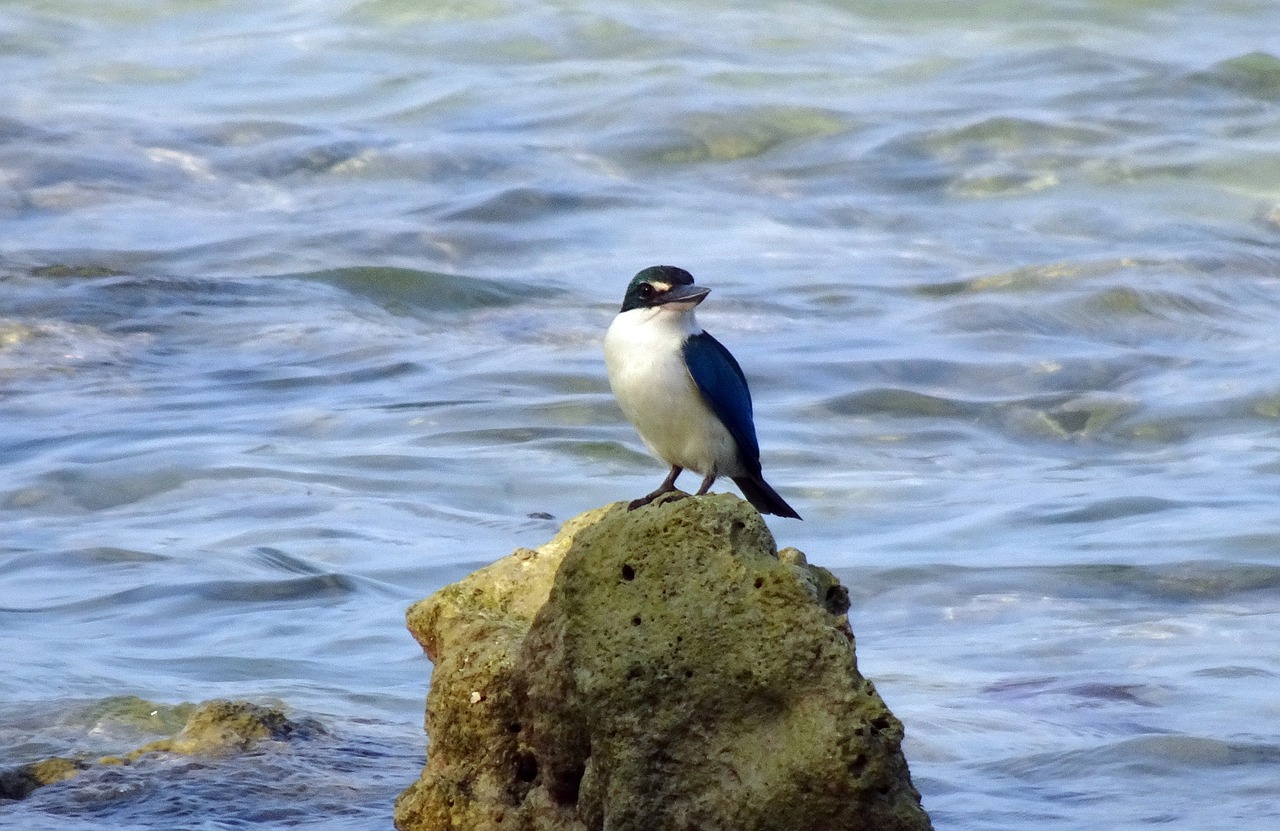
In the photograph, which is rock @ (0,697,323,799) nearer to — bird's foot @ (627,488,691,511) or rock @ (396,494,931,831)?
bird's foot @ (627,488,691,511)

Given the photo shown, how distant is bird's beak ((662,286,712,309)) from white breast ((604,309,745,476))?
0.04m

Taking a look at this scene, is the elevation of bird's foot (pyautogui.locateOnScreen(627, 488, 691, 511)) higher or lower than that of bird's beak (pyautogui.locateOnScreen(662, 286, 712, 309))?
lower

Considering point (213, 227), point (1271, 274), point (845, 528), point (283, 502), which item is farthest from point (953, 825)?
point (213, 227)

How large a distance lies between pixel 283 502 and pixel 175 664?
2.83 meters

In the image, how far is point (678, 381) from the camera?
22.8 ft

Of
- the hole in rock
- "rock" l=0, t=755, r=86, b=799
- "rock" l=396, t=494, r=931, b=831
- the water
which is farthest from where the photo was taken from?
the water

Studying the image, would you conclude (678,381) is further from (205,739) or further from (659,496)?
(205,739)

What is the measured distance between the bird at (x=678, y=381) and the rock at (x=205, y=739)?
5.37ft

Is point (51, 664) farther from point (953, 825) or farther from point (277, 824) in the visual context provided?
point (953, 825)

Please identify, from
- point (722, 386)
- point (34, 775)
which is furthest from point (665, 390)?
point (34, 775)

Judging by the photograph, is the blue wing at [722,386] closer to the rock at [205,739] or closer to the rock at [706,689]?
the rock at [706,689]

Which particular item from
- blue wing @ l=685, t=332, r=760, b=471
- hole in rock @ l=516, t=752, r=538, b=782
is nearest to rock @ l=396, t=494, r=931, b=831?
hole in rock @ l=516, t=752, r=538, b=782

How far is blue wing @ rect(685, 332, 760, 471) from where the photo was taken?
6.97m

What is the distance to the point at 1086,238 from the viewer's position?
18922 millimetres
